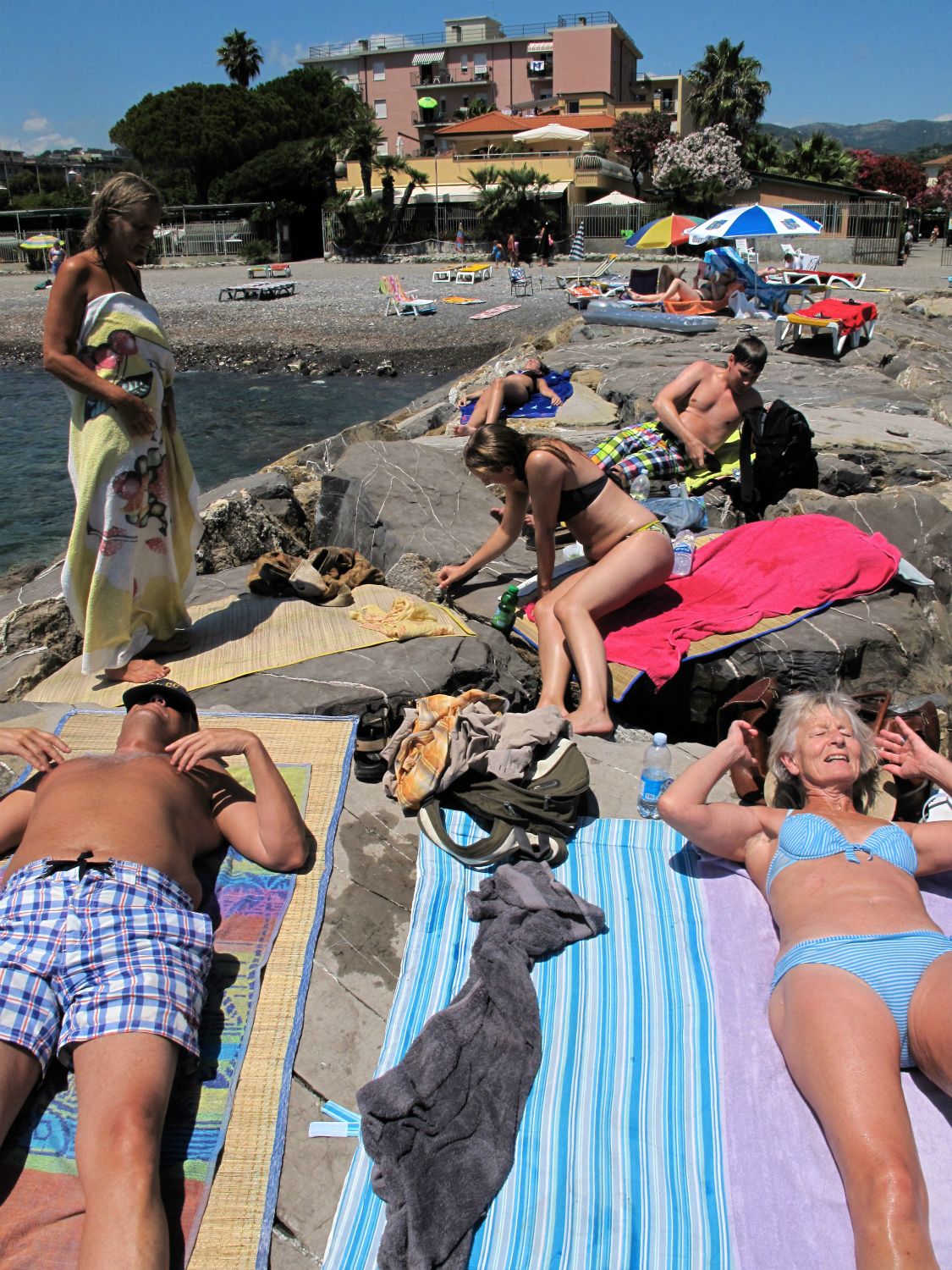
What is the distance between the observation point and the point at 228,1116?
254 cm

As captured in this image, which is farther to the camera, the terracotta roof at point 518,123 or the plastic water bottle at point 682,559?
the terracotta roof at point 518,123

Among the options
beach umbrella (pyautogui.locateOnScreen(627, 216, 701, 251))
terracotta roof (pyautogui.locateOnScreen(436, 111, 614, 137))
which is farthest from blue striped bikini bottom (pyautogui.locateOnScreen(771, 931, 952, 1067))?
terracotta roof (pyautogui.locateOnScreen(436, 111, 614, 137))

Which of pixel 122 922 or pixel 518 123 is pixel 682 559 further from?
pixel 518 123

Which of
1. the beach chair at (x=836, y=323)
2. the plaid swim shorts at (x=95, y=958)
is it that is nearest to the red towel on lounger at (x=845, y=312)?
the beach chair at (x=836, y=323)

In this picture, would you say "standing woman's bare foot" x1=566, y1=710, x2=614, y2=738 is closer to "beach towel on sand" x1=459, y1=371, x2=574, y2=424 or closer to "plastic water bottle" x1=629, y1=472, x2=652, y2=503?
"plastic water bottle" x1=629, y1=472, x2=652, y2=503

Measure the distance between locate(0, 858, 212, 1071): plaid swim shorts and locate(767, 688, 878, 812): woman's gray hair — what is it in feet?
6.78

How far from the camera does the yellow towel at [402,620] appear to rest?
5.20 metres

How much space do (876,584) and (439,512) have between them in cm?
308

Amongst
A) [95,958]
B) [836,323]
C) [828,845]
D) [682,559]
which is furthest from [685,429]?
[836,323]

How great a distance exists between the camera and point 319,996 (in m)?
2.98

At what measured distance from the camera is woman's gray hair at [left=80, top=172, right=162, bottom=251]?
425 centimetres

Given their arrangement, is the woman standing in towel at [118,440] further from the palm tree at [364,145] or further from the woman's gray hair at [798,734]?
the palm tree at [364,145]

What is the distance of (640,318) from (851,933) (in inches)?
655

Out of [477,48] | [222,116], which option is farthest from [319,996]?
[477,48]
